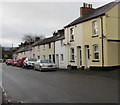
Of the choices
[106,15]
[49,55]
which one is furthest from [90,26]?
[49,55]

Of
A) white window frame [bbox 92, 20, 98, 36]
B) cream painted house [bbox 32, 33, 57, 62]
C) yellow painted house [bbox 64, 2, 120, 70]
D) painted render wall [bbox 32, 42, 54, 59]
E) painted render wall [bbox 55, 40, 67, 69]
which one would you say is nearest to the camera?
yellow painted house [bbox 64, 2, 120, 70]

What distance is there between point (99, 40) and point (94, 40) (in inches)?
35.8

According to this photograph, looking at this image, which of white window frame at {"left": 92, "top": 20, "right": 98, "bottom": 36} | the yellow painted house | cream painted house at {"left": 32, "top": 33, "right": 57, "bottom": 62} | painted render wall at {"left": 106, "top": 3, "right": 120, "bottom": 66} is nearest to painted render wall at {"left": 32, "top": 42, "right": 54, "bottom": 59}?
cream painted house at {"left": 32, "top": 33, "right": 57, "bottom": 62}

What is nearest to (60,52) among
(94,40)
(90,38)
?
(90,38)

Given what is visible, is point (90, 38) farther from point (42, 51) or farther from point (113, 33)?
point (42, 51)

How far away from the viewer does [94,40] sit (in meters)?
22.4

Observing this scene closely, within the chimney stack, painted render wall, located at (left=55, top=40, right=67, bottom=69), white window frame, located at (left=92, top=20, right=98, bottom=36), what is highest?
the chimney stack

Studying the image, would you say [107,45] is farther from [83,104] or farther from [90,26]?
[83,104]

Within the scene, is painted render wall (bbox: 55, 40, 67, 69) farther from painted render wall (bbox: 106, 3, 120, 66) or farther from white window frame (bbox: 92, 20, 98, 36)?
painted render wall (bbox: 106, 3, 120, 66)

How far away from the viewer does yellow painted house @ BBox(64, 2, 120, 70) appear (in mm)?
20984

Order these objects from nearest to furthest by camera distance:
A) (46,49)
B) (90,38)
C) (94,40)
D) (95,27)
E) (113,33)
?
(113,33) → (94,40) → (95,27) → (90,38) → (46,49)

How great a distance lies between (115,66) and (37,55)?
2582 centimetres

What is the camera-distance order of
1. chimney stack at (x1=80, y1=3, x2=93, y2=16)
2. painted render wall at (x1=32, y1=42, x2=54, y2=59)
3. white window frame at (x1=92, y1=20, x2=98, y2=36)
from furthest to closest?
painted render wall at (x1=32, y1=42, x2=54, y2=59)
chimney stack at (x1=80, y1=3, x2=93, y2=16)
white window frame at (x1=92, y1=20, x2=98, y2=36)

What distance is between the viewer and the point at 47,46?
3753 cm
